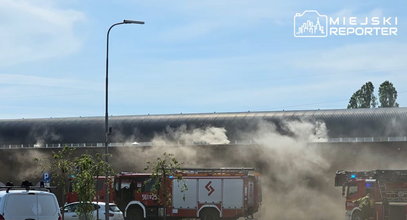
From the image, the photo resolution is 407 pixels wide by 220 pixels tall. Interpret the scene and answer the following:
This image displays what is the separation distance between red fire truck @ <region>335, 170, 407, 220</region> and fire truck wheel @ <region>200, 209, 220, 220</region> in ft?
22.9

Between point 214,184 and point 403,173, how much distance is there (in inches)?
392

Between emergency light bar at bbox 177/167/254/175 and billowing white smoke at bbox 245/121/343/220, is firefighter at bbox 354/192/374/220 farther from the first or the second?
billowing white smoke at bbox 245/121/343/220

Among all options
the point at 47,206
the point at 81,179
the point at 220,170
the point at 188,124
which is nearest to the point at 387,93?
the point at 188,124

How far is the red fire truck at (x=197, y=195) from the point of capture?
39438 millimetres

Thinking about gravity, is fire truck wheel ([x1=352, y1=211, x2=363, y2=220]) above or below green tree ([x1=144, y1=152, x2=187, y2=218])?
below

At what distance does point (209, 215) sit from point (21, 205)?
21921mm

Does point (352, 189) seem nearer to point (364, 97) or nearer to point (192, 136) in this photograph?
point (192, 136)

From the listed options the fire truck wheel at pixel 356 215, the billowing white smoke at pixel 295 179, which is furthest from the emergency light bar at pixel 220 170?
the billowing white smoke at pixel 295 179

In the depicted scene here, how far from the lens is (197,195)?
1575 inches

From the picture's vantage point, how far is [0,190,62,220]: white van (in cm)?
1847

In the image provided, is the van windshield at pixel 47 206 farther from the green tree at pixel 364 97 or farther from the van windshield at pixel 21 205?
the green tree at pixel 364 97

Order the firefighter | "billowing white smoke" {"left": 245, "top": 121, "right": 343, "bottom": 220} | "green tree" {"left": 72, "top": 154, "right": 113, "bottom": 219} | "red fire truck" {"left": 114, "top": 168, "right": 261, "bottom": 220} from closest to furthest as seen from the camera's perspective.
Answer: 1. "green tree" {"left": 72, "top": 154, "right": 113, "bottom": 219}
2. the firefighter
3. "red fire truck" {"left": 114, "top": 168, "right": 261, "bottom": 220}
4. "billowing white smoke" {"left": 245, "top": 121, "right": 343, "bottom": 220}

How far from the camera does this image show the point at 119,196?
135ft

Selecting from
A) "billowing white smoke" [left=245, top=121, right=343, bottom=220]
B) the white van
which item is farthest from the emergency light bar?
the white van
